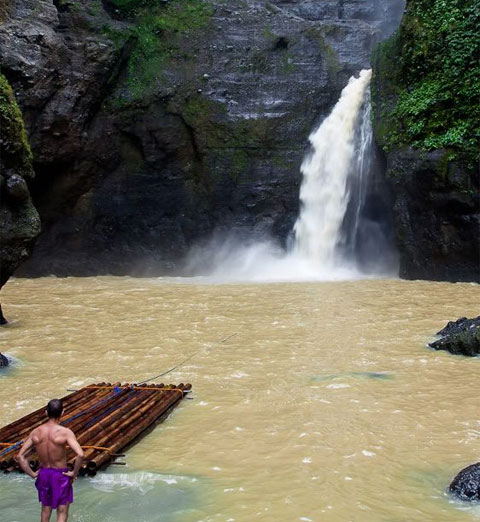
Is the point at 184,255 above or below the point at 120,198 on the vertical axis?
below

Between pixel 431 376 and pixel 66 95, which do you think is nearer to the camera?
pixel 431 376

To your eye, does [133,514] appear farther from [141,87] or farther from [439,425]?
[141,87]

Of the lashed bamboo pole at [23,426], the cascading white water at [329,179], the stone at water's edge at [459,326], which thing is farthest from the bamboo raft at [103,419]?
the cascading white water at [329,179]

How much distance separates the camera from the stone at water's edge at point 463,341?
30.2 ft

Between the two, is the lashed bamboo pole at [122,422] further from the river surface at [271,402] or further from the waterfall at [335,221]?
the waterfall at [335,221]

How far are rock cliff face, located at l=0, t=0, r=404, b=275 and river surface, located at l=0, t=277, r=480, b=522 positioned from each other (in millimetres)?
8499

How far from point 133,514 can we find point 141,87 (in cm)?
2057

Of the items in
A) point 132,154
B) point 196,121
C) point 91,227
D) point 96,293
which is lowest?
point 96,293

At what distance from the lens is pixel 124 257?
23.2 metres

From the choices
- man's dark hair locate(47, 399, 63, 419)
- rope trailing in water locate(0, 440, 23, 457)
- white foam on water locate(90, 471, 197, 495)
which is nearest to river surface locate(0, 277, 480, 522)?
white foam on water locate(90, 471, 197, 495)

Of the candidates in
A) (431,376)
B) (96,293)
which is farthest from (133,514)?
(96,293)

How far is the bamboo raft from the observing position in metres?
5.46

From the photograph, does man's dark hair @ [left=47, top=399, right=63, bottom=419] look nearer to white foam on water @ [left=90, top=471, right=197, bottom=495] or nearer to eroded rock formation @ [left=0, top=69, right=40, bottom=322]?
white foam on water @ [left=90, top=471, right=197, bottom=495]

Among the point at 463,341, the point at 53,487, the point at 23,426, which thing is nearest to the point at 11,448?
the point at 23,426
